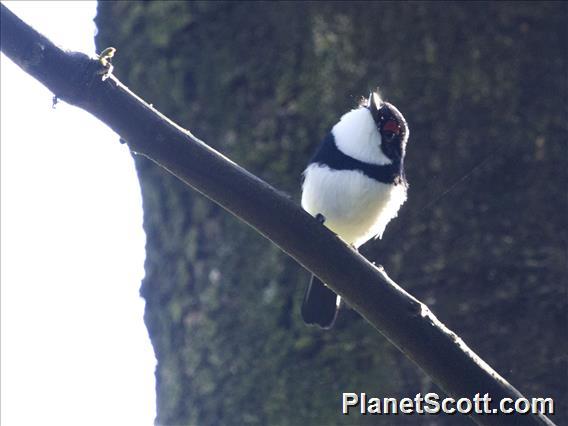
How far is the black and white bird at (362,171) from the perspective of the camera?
11.1 feet

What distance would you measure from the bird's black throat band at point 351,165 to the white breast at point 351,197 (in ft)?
0.05

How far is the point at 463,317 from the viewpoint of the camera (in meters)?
3.16

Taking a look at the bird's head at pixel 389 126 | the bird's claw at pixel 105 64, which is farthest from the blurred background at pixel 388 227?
the bird's claw at pixel 105 64

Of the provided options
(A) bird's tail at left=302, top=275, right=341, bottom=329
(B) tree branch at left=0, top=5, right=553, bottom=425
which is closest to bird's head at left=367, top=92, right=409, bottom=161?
(A) bird's tail at left=302, top=275, right=341, bottom=329

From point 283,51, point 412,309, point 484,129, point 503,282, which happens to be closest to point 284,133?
point 283,51

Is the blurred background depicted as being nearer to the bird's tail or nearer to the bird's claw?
the bird's tail

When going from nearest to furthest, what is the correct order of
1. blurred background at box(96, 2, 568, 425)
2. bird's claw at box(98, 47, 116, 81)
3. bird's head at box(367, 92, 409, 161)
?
bird's claw at box(98, 47, 116, 81) → blurred background at box(96, 2, 568, 425) → bird's head at box(367, 92, 409, 161)

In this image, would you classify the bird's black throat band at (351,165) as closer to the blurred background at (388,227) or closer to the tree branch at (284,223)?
the blurred background at (388,227)

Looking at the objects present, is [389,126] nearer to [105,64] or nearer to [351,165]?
[351,165]

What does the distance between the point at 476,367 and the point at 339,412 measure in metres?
1.03

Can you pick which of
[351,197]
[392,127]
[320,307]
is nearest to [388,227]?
[351,197]

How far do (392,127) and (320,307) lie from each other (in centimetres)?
70

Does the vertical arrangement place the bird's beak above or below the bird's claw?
above

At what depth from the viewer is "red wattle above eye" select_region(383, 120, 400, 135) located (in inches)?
133
